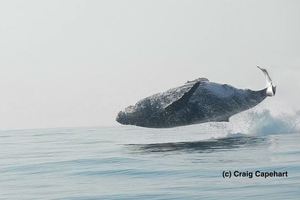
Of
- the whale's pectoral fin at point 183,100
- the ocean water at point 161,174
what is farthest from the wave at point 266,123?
the whale's pectoral fin at point 183,100

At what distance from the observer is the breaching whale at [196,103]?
94.0ft

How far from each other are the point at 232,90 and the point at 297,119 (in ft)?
33.2

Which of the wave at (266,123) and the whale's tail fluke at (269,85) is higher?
the whale's tail fluke at (269,85)

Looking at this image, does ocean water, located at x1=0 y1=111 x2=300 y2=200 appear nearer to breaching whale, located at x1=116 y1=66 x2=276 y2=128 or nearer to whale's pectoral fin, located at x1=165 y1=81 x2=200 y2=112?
breaching whale, located at x1=116 y1=66 x2=276 y2=128

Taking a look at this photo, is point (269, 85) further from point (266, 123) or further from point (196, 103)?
point (266, 123)

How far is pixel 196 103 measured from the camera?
29.0 meters

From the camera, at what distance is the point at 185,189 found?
1588 centimetres

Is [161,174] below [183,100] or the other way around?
below

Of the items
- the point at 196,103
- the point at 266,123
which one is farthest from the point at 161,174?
the point at 266,123

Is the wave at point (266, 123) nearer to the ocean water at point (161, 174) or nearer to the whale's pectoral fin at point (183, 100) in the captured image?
the ocean water at point (161, 174)

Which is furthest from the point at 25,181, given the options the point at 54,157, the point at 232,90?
the point at 232,90

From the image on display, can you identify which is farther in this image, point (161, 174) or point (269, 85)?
point (269, 85)

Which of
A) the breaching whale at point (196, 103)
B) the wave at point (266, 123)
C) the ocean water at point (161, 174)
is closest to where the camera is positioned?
the ocean water at point (161, 174)

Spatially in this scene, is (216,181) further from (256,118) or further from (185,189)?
(256,118)
